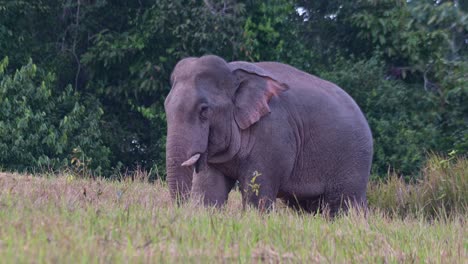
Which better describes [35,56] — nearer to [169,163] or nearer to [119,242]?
[169,163]

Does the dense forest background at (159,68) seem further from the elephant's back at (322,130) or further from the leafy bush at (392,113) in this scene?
the elephant's back at (322,130)

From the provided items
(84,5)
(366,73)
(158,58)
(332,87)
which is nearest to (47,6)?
(84,5)

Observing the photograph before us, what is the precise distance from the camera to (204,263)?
5.71 meters

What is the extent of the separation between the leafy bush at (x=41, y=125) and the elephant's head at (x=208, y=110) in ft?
24.2

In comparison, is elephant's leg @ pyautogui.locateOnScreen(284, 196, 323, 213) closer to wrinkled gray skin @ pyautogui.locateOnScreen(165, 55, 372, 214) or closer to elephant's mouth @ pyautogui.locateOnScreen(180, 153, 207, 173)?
wrinkled gray skin @ pyautogui.locateOnScreen(165, 55, 372, 214)

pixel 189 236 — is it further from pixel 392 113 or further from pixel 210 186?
pixel 392 113

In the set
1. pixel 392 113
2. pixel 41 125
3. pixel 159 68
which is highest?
pixel 159 68

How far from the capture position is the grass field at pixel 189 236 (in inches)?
218

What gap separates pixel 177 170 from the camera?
946cm

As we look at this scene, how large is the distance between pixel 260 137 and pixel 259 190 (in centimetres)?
56

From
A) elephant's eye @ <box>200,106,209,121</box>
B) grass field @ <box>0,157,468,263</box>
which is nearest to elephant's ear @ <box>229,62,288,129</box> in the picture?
elephant's eye @ <box>200,106,209,121</box>

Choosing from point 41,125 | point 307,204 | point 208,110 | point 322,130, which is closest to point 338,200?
point 307,204

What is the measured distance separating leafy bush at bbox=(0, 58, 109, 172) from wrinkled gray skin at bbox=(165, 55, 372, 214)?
6914 mm

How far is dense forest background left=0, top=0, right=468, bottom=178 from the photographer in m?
18.2
